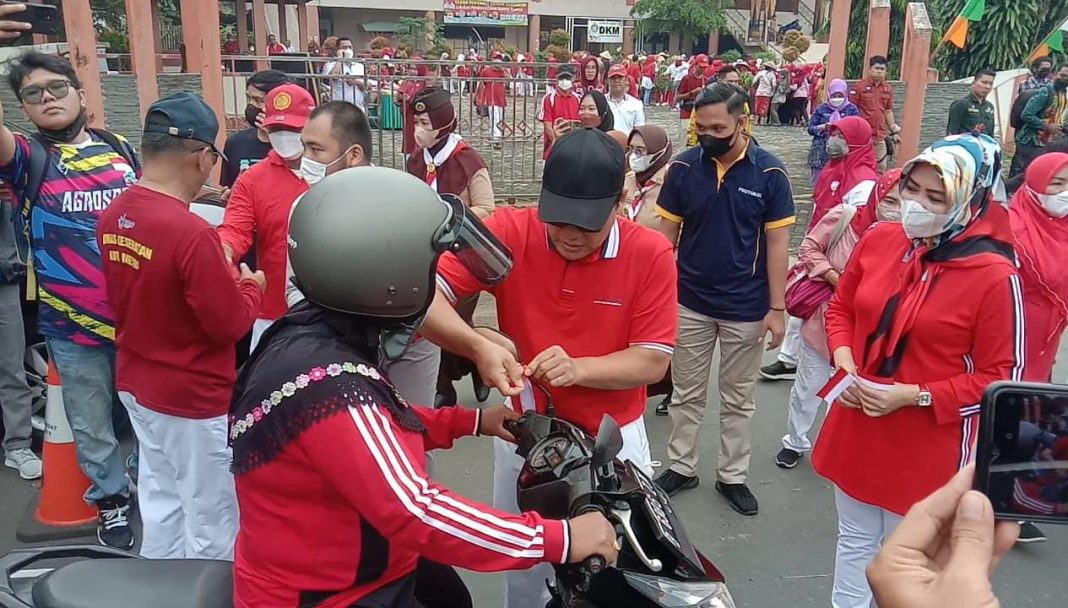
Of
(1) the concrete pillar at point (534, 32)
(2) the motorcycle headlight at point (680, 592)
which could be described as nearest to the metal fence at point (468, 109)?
(2) the motorcycle headlight at point (680, 592)

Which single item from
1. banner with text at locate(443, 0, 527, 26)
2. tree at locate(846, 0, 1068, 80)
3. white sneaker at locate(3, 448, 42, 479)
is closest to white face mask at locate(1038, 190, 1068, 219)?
white sneaker at locate(3, 448, 42, 479)

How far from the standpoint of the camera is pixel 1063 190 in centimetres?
392

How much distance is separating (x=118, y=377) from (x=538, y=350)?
170cm

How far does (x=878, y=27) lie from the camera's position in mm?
11516

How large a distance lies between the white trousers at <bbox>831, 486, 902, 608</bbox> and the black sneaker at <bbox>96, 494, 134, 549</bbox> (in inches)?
122

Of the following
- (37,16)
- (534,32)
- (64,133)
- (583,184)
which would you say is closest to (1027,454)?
(583,184)

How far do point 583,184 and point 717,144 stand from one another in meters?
1.84

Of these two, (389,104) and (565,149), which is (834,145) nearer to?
(565,149)

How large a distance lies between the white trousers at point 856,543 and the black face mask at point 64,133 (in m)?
3.51

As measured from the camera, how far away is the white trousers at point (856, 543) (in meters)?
2.87

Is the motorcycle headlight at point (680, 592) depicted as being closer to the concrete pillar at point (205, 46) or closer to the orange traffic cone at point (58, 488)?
the orange traffic cone at point (58, 488)

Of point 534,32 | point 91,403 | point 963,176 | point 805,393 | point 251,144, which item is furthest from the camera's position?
point 534,32

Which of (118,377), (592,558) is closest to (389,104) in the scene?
(118,377)

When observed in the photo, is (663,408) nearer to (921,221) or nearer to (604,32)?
(921,221)
